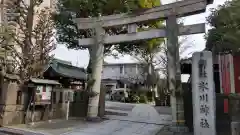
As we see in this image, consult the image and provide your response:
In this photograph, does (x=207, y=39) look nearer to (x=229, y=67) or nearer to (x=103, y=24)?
(x=229, y=67)

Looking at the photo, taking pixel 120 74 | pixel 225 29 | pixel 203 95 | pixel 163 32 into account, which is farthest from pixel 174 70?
pixel 120 74

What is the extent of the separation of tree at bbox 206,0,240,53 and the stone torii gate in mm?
1455

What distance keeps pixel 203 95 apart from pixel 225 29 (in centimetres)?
536

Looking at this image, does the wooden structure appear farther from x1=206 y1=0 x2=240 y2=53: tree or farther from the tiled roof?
x1=206 y1=0 x2=240 y2=53: tree

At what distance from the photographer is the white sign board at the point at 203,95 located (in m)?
8.59

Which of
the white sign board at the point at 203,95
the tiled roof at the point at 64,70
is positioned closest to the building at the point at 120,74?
the tiled roof at the point at 64,70

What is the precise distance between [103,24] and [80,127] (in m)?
5.98

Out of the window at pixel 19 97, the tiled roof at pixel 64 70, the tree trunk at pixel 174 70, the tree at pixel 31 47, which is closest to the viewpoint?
the tree trunk at pixel 174 70

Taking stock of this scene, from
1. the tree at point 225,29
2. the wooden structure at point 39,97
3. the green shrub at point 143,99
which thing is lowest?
the green shrub at point 143,99

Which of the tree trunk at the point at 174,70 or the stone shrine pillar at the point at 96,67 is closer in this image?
the tree trunk at the point at 174,70

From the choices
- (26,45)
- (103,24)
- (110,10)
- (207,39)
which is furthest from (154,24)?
(26,45)

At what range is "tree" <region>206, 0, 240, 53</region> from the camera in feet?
36.8

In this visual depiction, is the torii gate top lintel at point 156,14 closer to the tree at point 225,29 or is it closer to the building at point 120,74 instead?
the tree at point 225,29

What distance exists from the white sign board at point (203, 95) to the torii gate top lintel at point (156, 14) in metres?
3.00
